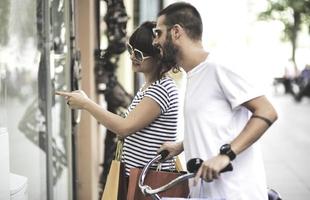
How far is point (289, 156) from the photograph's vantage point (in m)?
10.3

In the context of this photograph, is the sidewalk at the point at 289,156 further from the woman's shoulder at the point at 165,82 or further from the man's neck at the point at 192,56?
the man's neck at the point at 192,56

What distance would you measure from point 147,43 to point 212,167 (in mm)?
1056

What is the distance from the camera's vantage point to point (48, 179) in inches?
161

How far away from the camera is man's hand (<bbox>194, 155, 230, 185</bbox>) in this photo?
6.56 ft

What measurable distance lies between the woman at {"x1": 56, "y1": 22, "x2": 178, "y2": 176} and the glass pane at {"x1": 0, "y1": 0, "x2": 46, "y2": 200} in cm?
80

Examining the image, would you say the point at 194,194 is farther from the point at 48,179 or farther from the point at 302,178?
the point at 302,178

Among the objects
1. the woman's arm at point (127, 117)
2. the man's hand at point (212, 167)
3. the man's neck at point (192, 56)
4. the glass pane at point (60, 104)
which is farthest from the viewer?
the glass pane at point (60, 104)

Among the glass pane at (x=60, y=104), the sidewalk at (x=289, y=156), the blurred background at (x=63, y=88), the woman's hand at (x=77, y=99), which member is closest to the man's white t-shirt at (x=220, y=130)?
the blurred background at (x=63, y=88)

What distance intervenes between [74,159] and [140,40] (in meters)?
2.26

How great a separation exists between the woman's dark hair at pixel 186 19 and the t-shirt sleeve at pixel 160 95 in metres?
0.42


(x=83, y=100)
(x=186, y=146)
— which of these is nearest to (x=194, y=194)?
(x=186, y=146)

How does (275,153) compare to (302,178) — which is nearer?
(302,178)

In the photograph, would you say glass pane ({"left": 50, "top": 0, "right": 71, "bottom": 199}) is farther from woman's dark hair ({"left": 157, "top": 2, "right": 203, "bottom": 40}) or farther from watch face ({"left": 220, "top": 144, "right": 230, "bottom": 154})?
watch face ({"left": 220, "top": 144, "right": 230, "bottom": 154})

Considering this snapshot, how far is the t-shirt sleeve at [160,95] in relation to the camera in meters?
2.67
